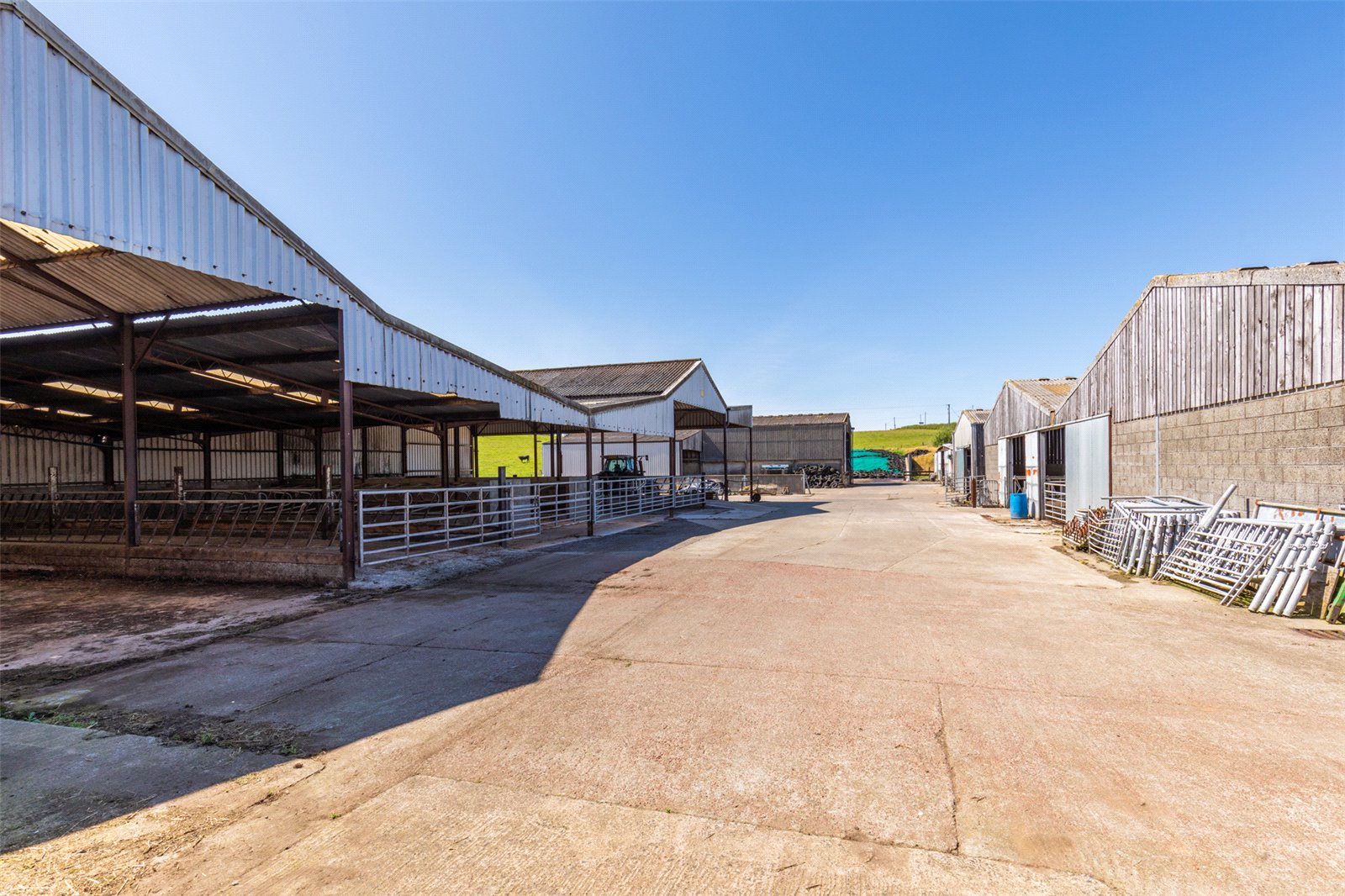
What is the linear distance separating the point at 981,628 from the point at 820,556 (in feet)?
18.2

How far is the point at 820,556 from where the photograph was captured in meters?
12.4

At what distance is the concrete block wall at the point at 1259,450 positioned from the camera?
313 inches

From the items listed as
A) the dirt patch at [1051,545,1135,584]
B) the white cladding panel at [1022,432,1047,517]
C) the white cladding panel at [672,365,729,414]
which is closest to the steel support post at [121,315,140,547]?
the white cladding panel at [672,365,729,414]

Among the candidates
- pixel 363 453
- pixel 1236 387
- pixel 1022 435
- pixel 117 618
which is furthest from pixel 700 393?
pixel 117 618

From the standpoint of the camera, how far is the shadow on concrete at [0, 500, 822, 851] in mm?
3605

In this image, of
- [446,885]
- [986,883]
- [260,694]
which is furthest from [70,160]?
[986,883]

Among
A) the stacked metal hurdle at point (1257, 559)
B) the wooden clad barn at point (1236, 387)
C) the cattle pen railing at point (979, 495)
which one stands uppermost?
the wooden clad barn at point (1236, 387)

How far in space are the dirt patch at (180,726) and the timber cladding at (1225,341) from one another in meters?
12.2

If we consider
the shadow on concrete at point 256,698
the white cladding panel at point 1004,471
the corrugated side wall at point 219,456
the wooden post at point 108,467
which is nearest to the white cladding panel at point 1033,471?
the white cladding panel at point 1004,471

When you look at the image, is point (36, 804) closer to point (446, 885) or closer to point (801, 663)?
point (446, 885)

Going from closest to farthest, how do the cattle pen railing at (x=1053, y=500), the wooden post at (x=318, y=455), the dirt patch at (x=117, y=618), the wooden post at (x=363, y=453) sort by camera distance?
the dirt patch at (x=117, y=618), the cattle pen railing at (x=1053, y=500), the wooden post at (x=318, y=455), the wooden post at (x=363, y=453)

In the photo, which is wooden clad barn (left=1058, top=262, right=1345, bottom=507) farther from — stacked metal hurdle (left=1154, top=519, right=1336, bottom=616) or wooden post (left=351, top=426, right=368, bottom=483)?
wooden post (left=351, top=426, right=368, bottom=483)

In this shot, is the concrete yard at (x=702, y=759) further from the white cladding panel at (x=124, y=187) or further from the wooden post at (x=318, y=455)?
the wooden post at (x=318, y=455)

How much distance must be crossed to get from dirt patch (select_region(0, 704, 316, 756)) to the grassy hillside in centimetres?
9569
